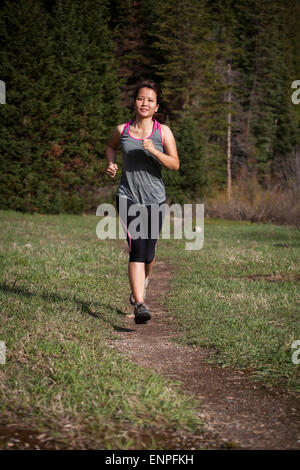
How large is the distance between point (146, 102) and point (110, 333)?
80.6 inches

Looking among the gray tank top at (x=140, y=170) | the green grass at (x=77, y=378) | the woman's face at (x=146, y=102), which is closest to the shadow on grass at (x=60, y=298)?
the green grass at (x=77, y=378)

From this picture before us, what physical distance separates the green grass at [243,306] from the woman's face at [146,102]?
1.98m

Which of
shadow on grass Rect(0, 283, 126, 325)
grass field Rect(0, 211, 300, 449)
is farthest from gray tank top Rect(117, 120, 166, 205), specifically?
shadow on grass Rect(0, 283, 126, 325)

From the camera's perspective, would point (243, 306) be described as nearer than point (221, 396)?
No

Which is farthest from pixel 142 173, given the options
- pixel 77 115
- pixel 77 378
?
pixel 77 115

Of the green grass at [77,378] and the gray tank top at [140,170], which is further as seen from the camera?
the gray tank top at [140,170]

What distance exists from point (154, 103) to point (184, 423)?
286 centimetres

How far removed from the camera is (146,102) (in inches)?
186

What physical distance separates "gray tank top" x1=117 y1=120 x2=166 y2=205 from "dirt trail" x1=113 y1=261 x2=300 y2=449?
123cm

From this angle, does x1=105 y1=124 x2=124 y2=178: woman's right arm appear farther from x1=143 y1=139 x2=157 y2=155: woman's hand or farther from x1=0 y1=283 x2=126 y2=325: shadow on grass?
x1=0 y1=283 x2=126 y2=325: shadow on grass

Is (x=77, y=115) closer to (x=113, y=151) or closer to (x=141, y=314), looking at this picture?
(x=113, y=151)

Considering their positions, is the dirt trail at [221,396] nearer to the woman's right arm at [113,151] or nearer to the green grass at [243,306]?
the green grass at [243,306]

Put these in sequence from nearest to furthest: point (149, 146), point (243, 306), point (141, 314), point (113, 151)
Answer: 1. point (149, 146)
2. point (141, 314)
3. point (113, 151)
4. point (243, 306)

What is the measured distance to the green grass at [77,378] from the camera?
2.78m
